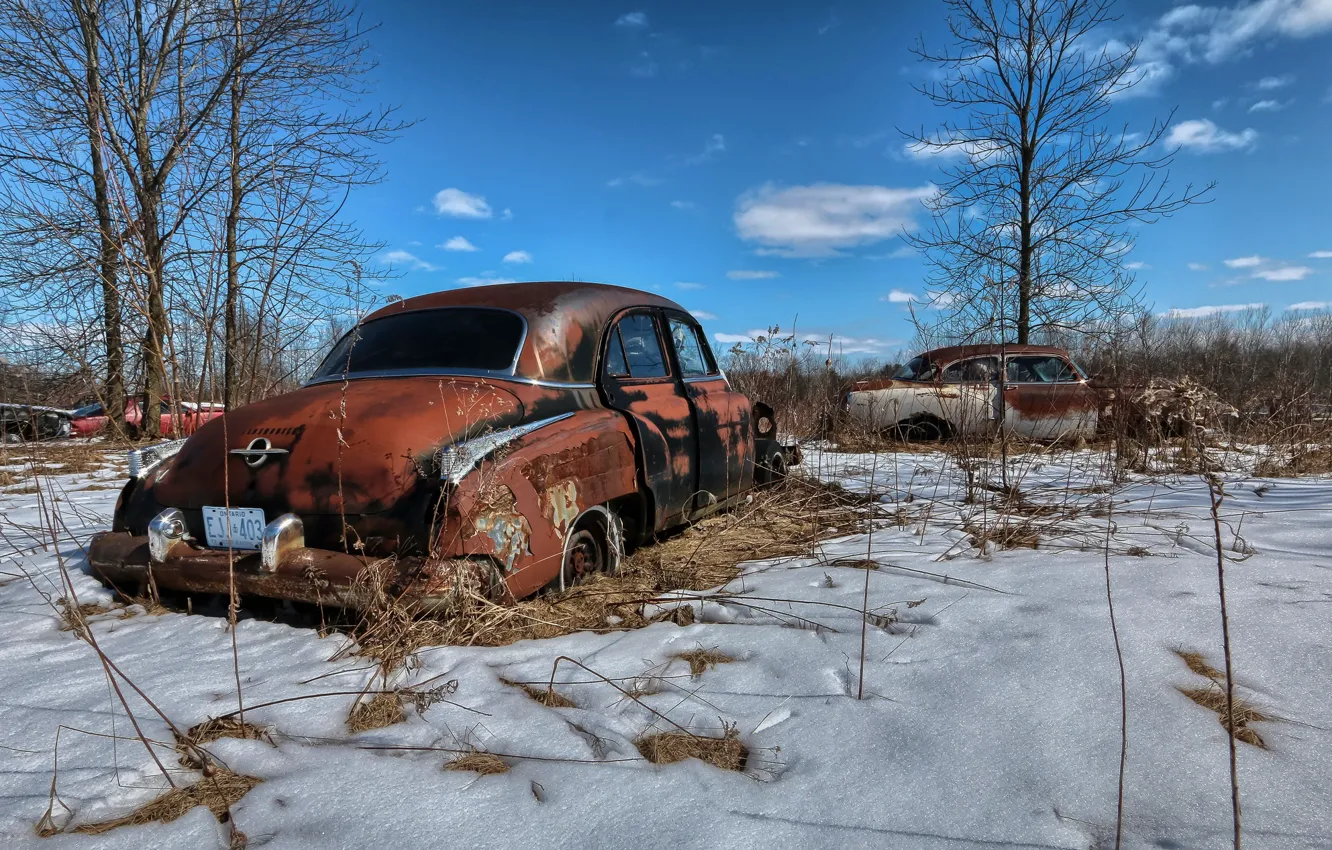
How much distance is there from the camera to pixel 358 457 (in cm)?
257

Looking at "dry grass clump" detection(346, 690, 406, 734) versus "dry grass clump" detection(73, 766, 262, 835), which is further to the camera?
"dry grass clump" detection(346, 690, 406, 734)

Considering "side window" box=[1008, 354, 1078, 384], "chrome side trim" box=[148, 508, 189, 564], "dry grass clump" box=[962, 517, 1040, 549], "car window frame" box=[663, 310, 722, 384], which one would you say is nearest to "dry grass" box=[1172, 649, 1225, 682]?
"dry grass clump" box=[962, 517, 1040, 549]

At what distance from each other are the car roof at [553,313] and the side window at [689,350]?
1.59 feet

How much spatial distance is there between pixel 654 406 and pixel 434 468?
143 cm

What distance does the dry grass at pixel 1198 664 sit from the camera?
194 cm

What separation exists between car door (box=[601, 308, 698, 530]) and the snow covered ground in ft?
2.72

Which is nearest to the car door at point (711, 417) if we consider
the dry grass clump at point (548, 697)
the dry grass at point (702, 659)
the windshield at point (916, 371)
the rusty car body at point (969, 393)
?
the dry grass at point (702, 659)

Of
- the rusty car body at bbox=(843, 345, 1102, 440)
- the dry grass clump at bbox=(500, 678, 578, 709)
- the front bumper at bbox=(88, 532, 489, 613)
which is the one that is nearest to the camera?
the dry grass clump at bbox=(500, 678, 578, 709)

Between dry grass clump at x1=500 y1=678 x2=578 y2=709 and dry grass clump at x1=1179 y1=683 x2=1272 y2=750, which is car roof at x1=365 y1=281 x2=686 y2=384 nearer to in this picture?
dry grass clump at x1=500 y1=678 x2=578 y2=709

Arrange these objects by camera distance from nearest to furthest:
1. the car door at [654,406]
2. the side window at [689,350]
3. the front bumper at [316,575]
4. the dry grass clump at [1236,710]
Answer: the dry grass clump at [1236,710] → the front bumper at [316,575] → the car door at [654,406] → the side window at [689,350]

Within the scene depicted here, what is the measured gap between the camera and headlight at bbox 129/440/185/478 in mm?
3098

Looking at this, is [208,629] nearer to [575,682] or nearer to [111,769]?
[111,769]

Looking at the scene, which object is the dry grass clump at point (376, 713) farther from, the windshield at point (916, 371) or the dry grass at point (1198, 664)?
the windshield at point (916, 371)

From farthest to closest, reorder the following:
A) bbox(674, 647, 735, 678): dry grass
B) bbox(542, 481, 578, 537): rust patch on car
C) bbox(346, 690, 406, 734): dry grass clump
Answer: bbox(542, 481, 578, 537): rust patch on car, bbox(674, 647, 735, 678): dry grass, bbox(346, 690, 406, 734): dry grass clump
